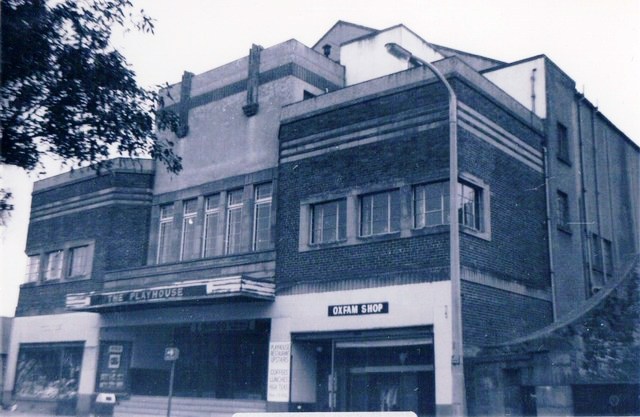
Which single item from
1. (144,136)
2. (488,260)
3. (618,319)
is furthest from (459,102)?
(144,136)

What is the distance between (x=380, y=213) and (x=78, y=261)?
15.7 meters

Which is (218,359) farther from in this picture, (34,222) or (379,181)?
(34,222)

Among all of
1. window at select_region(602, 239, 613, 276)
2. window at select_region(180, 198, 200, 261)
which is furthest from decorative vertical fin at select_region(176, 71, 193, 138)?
window at select_region(602, 239, 613, 276)

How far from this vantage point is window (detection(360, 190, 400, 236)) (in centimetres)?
2069

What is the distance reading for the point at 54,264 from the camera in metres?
32.0

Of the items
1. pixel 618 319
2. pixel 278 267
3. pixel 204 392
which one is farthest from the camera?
pixel 204 392

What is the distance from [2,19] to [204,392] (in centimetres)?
1722

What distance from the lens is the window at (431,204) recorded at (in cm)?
1973

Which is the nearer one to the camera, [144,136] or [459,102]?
[144,136]

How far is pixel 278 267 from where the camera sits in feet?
74.9

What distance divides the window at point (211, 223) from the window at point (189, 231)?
380 mm

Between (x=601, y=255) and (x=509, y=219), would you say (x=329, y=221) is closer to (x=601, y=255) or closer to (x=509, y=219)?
(x=509, y=219)

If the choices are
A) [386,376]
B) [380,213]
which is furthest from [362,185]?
[386,376]

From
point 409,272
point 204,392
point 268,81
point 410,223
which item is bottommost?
point 204,392
